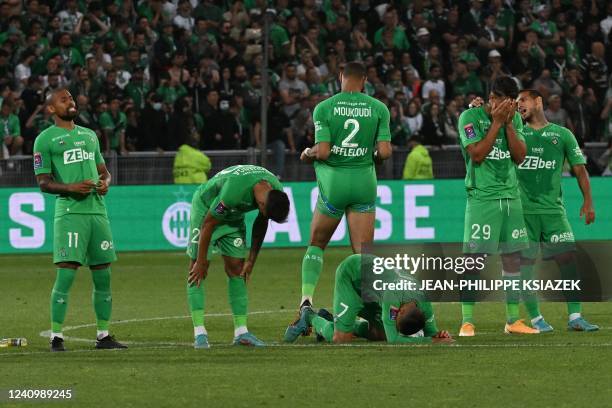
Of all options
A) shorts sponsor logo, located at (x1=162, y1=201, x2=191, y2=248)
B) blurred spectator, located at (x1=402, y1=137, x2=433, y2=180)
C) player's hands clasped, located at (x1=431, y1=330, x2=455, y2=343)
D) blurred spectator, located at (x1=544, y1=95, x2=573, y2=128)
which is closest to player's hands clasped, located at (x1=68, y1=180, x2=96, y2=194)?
player's hands clasped, located at (x1=431, y1=330, x2=455, y2=343)

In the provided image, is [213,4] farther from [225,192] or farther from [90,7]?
[225,192]

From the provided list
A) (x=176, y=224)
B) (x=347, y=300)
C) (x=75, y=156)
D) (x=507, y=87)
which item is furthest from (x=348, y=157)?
(x=176, y=224)

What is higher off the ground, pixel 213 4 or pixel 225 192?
pixel 213 4

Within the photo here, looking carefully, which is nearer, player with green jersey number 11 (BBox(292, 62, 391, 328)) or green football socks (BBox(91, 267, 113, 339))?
green football socks (BBox(91, 267, 113, 339))

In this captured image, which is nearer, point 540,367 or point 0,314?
point 540,367

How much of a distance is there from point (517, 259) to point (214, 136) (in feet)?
42.9

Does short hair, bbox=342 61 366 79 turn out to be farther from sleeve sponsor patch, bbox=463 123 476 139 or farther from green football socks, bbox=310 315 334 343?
green football socks, bbox=310 315 334 343

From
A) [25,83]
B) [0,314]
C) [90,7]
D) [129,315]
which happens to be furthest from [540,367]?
[90,7]

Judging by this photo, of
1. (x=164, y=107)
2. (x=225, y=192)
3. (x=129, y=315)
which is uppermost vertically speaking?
(x=164, y=107)

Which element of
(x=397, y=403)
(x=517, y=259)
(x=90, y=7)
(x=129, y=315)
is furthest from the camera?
(x=90, y=7)

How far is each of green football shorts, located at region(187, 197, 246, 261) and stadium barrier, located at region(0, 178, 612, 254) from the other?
1256cm

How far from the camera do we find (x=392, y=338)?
11711 millimetres

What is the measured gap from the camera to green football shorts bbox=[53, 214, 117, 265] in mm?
11930

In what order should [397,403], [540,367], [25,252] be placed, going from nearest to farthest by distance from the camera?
[397,403]
[540,367]
[25,252]
